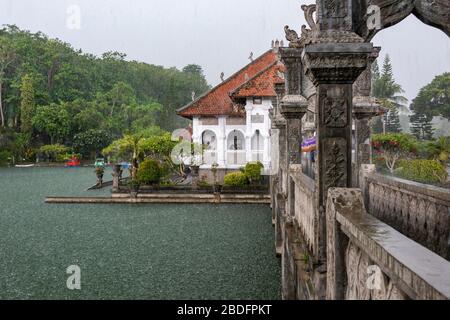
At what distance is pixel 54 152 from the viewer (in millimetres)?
50438

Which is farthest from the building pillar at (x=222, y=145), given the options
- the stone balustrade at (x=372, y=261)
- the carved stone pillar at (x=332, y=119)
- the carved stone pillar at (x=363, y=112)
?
the stone balustrade at (x=372, y=261)

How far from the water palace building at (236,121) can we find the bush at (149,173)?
4615mm

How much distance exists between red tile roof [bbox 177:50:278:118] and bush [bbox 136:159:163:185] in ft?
19.0

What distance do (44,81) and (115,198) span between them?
46486 mm

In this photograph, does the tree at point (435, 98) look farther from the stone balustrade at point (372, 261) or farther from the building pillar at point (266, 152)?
the stone balustrade at point (372, 261)

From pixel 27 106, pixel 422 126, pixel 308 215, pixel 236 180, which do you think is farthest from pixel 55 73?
pixel 308 215

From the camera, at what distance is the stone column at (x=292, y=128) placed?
25.2 feet

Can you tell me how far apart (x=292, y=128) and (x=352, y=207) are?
17.4 ft

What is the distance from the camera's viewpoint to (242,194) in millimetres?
20266

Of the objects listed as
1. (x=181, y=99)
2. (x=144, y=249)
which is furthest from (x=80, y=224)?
(x=181, y=99)

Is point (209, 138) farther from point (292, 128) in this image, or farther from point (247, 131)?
point (292, 128)

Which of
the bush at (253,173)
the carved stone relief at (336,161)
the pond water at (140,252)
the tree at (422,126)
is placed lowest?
the pond water at (140,252)

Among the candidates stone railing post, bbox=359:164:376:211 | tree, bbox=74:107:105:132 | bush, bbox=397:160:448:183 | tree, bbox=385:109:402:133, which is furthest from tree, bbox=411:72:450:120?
stone railing post, bbox=359:164:376:211

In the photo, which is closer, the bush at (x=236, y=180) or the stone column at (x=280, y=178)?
the stone column at (x=280, y=178)
